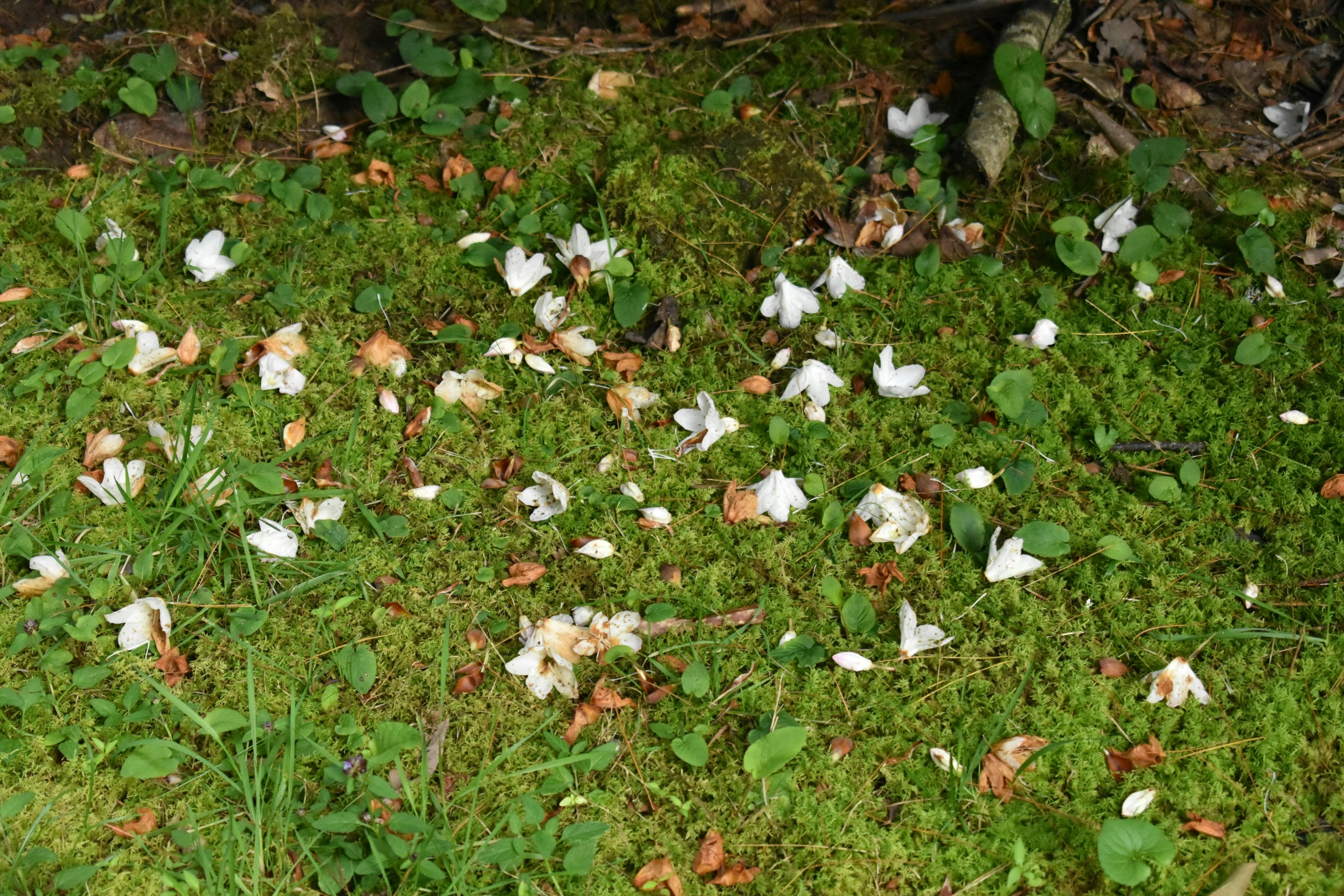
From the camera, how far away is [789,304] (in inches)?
117

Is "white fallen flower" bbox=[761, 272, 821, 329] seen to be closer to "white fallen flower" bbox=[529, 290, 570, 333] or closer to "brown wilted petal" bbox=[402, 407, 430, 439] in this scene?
"white fallen flower" bbox=[529, 290, 570, 333]

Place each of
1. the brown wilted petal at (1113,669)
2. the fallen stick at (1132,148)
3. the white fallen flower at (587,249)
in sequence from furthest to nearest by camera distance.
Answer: the fallen stick at (1132,148), the white fallen flower at (587,249), the brown wilted petal at (1113,669)

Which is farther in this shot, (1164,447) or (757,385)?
(757,385)

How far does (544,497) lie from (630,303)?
A: 2.32ft

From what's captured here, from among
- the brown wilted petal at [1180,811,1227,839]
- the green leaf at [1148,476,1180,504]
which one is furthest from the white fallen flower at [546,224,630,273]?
the brown wilted petal at [1180,811,1227,839]

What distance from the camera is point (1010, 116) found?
334 cm

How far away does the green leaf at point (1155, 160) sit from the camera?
3070 mm

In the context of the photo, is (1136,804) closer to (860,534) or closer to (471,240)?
(860,534)

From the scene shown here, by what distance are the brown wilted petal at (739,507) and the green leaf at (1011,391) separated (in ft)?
2.61

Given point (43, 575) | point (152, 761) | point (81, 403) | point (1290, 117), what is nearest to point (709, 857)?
point (152, 761)

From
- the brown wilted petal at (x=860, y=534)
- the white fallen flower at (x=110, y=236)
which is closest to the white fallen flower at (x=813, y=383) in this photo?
the brown wilted petal at (x=860, y=534)

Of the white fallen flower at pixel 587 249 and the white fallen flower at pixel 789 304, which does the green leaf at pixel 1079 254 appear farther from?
the white fallen flower at pixel 587 249

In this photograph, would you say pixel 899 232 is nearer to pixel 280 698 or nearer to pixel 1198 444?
pixel 1198 444

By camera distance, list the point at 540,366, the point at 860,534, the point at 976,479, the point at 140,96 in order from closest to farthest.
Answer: the point at 860,534
the point at 976,479
the point at 540,366
the point at 140,96
